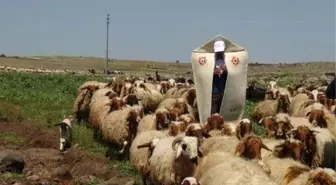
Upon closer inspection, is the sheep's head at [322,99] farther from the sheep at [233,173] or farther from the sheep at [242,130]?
the sheep at [233,173]

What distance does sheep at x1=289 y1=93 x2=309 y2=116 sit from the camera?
15730mm

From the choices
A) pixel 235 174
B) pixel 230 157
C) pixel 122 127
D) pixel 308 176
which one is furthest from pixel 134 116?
pixel 308 176

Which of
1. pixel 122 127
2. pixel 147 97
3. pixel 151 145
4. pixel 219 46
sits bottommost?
pixel 122 127

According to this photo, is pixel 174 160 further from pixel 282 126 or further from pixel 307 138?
pixel 282 126

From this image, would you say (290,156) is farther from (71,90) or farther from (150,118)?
(71,90)

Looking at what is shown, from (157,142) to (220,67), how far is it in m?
3.83

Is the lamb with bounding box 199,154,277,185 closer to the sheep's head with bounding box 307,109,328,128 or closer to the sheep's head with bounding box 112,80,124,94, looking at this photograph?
the sheep's head with bounding box 307,109,328,128

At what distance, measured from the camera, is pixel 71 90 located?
26.8 meters

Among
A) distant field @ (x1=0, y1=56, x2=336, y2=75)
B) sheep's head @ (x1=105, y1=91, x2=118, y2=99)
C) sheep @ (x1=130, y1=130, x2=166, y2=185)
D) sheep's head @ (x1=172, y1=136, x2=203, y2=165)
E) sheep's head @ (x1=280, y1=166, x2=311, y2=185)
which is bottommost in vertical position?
distant field @ (x1=0, y1=56, x2=336, y2=75)

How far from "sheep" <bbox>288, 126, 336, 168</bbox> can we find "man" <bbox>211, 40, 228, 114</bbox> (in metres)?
3.42

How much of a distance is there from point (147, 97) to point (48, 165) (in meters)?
5.85

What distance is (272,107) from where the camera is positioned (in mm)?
17062

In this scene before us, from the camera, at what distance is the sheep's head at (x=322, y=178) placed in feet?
21.4

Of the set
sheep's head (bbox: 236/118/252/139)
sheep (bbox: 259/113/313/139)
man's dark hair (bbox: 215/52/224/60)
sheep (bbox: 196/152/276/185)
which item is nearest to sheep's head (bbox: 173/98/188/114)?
man's dark hair (bbox: 215/52/224/60)
